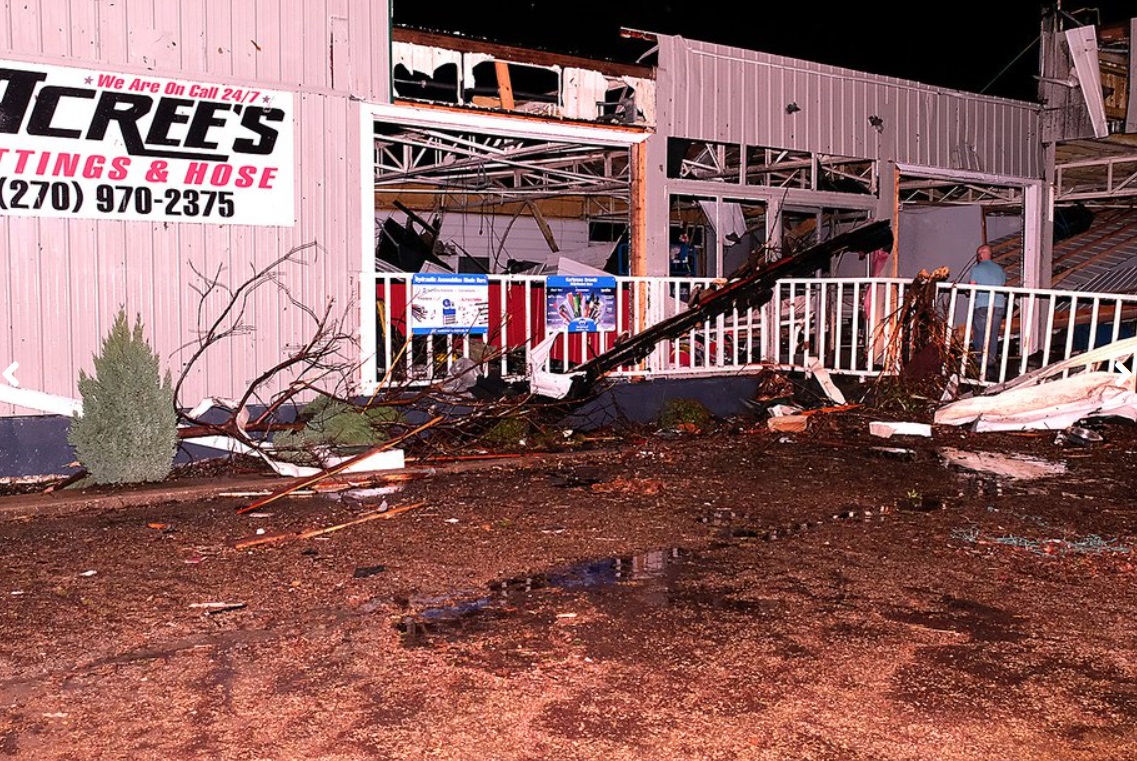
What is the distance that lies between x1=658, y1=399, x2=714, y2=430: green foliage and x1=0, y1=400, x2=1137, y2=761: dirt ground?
310cm

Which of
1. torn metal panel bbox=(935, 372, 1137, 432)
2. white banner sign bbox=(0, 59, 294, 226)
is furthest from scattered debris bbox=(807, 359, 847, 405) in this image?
white banner sign bbox=(0, 59, 294, 226)

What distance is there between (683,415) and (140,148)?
5870mm

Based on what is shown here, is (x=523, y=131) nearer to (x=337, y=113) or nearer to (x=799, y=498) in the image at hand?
(x=337, y=113)

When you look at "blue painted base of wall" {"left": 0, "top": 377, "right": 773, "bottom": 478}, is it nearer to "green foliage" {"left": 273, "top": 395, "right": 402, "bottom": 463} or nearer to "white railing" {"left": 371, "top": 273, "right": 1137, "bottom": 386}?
"white railing" {"left": 371, "top": 273, "right": 1137, "bottom": 386}

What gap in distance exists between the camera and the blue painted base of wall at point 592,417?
848 centimetres

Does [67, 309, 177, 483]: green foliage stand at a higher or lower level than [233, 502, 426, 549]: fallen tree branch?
higher

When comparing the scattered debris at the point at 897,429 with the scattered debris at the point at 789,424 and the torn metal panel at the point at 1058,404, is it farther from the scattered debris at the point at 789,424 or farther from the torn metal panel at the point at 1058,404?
the scattered debris at the point at 789,424

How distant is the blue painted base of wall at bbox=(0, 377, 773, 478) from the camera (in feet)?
27.8

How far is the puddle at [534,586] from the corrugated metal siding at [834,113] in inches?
304

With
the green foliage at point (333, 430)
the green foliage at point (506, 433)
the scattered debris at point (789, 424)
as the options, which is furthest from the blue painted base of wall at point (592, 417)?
the scattered debris at point (789, 424)

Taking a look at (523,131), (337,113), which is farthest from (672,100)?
(337,113)

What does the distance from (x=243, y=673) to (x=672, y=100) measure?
9.77m

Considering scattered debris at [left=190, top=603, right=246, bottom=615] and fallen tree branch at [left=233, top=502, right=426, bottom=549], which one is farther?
fallen tree branch at [left=233, top=502, right=426, bottom=549]

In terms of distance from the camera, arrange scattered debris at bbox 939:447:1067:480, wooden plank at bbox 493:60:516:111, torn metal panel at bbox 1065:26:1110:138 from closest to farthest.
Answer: scattered debris at bbox 939:447:1067:480 → wooden plank at bbox 493:60:516:111 → torn metal panel at bbox 1065:26:1110:138
